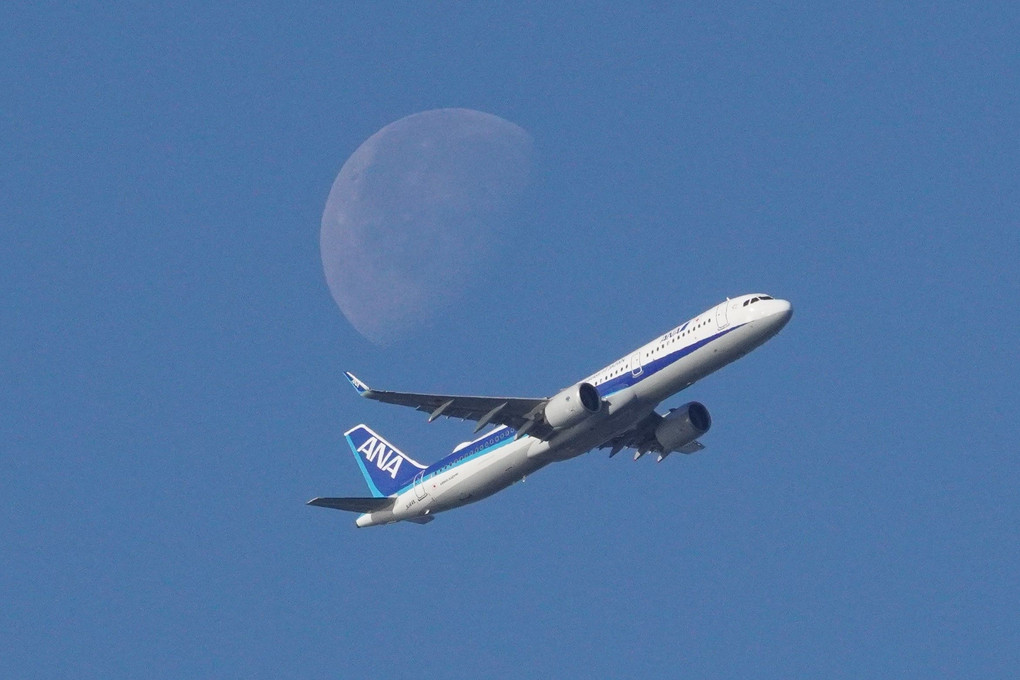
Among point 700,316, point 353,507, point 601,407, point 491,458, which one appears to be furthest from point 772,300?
point 353,507

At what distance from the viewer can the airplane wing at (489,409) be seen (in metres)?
77.2

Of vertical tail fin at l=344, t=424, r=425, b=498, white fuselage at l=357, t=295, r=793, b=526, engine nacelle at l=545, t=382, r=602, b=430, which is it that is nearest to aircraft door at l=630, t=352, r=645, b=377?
white fuselage at l=357, t=295, r=793, b=526

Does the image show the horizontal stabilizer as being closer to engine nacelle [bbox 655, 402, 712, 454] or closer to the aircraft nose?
engine nacelle [bbox 655, 402, 712, 454]

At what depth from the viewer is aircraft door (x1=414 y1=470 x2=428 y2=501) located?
83.9 meters

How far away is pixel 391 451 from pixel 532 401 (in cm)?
1567

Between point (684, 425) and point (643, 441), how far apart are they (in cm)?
291

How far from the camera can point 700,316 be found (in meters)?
75.6

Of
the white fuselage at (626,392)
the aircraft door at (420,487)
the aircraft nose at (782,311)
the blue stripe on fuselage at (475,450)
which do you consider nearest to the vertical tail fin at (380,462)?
the aircraft door at (420,487)

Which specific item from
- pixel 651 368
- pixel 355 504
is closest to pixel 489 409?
pixel 651 368

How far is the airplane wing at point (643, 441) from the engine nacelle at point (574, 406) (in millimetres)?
8198

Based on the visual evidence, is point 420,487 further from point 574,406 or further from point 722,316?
point 722,316

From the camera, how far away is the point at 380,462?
299 feet

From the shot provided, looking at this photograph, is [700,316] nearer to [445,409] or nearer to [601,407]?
[601,407]

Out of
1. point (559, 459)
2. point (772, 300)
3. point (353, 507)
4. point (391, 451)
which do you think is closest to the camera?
point (772, 300)
